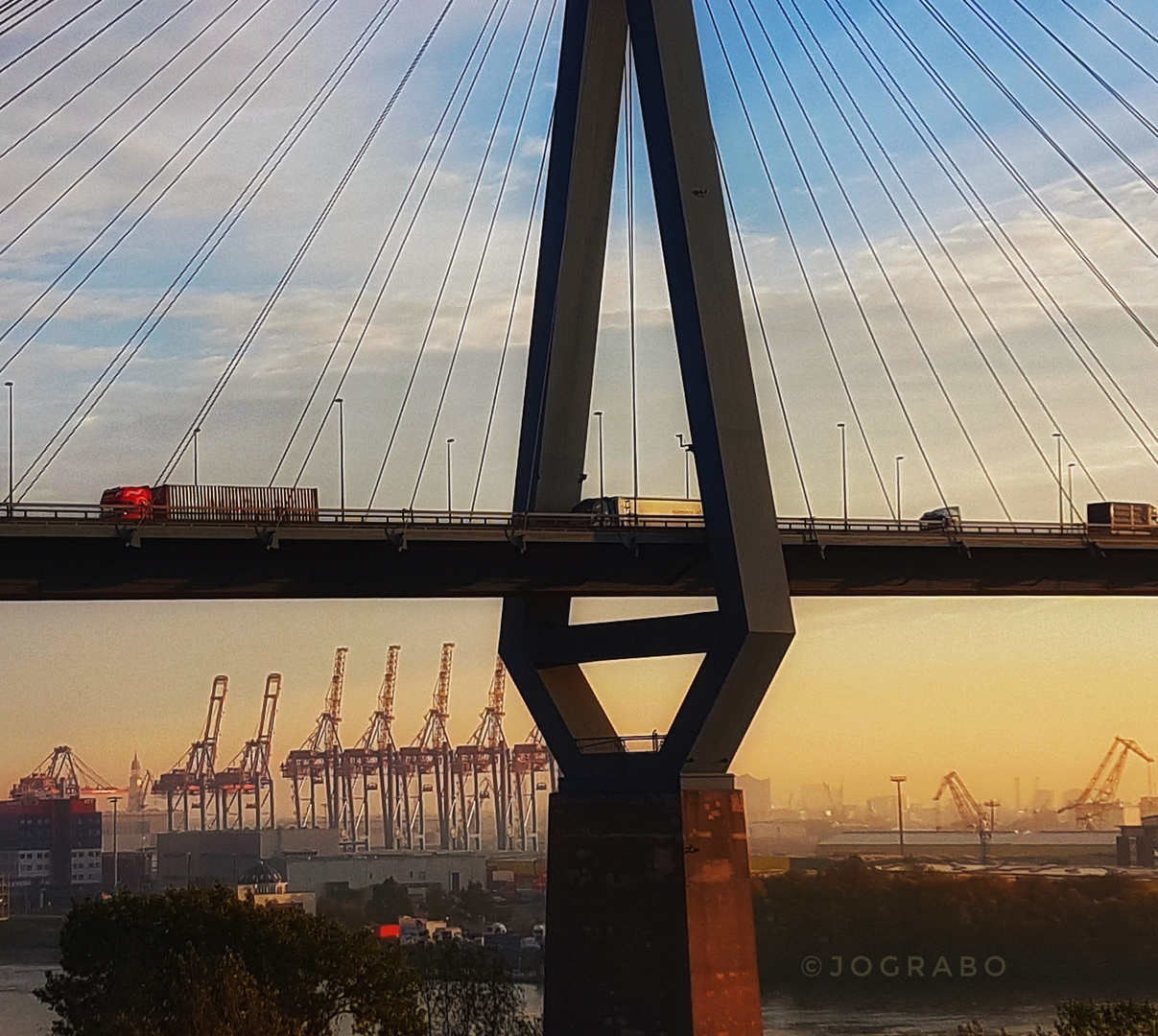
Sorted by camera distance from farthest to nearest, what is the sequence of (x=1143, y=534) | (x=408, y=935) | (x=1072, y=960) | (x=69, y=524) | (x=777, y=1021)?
(x=408, y=935), (x=1072, y=960), (x=777, y=1021), (x=1143, y=534), (x=69, y=524)

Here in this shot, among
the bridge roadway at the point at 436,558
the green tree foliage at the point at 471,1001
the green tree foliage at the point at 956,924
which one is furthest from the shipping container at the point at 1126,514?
the green tree foliage at the point at 956,924

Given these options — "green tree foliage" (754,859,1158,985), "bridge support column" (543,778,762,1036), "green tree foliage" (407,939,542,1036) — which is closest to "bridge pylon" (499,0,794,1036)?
"bridge support column" (543,778,762,1036)

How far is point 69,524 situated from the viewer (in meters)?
44.6

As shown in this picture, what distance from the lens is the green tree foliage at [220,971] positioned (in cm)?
4647

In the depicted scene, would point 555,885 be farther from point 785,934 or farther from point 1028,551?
point 785,934

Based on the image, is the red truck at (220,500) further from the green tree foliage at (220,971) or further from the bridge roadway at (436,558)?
the green tree foliage at (220,971)

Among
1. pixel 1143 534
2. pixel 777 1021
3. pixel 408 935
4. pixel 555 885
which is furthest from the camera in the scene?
pixel 408 935

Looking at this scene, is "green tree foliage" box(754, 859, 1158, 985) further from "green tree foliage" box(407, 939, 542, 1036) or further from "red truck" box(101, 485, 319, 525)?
"red truck" box(101, 485, 319, 525)

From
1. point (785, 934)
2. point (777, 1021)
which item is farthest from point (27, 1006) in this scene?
point (785, 934)

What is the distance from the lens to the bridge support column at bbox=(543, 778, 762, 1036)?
46719 mm

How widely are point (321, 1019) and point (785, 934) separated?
354 feet

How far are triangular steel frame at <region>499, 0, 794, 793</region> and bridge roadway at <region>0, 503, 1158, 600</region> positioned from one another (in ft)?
5.61

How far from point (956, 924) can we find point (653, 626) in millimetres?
111482

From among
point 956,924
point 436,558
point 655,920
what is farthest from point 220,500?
point 956,924
